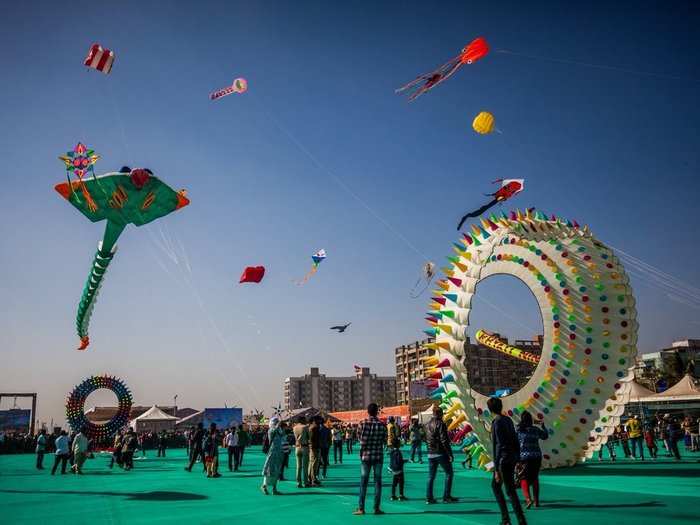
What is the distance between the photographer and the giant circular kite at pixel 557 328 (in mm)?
13406

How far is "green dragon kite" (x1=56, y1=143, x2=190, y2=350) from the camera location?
16047mm

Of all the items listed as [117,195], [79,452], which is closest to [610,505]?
[117,195]

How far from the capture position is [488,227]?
46.6ft

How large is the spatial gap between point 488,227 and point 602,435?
6.36m

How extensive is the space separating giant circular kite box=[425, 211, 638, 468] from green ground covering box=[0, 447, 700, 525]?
143 cm

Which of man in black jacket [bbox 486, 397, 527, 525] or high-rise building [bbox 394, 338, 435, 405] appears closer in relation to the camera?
man in black jacket [bbox 486, 397, 527, 525]

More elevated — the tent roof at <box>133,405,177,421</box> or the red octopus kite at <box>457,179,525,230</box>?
the red octopus kite at <box>457,179,525,230</box>

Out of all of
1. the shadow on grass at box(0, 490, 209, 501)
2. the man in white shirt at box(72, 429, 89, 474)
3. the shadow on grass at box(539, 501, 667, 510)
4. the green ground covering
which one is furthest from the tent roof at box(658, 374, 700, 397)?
the man in white shirt at box(72, 429, 89, 474)

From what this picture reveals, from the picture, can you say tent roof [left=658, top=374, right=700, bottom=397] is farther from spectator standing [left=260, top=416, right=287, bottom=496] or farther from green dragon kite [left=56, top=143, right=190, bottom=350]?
green dragon kite [left=56, top=143, right=190, bottom=350]

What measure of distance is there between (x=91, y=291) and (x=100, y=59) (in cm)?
1451

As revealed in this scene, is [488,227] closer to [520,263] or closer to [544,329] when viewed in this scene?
[520,263]

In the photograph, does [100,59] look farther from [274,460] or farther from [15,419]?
[15,419]

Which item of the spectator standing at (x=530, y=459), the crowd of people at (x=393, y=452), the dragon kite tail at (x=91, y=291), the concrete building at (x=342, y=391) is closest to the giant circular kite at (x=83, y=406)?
the dragon kite tail at (x=91, y=291)

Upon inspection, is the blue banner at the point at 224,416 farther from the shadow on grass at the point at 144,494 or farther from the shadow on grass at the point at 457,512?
the shadow on grass at the point at 457,512
